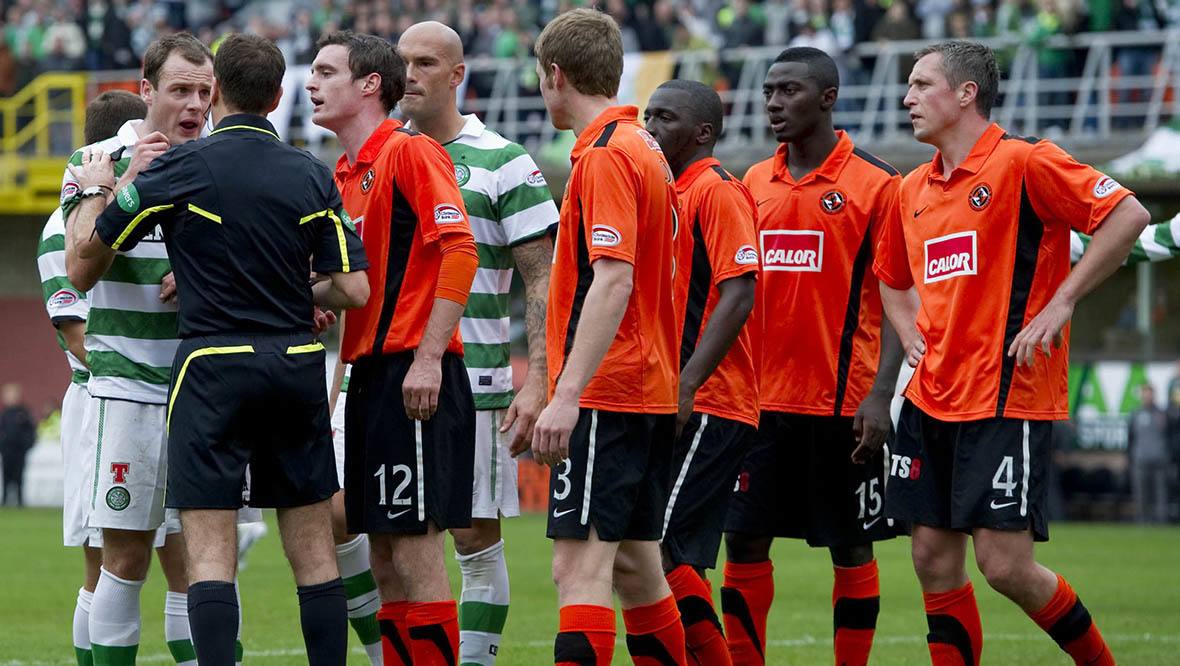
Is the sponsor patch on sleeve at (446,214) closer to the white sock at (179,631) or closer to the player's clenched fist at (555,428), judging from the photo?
the player's clenched fist at (555,428)

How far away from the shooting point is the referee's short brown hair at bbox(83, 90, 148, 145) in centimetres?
752

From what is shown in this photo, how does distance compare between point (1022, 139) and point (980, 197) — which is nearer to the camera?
point (980, 197)

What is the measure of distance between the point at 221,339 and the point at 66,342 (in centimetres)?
→ 215

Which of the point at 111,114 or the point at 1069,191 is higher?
the point at 111,114

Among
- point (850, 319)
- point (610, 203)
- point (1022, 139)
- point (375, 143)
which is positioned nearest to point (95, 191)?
point (375, 143)

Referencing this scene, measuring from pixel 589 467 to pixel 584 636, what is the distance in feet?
1.81

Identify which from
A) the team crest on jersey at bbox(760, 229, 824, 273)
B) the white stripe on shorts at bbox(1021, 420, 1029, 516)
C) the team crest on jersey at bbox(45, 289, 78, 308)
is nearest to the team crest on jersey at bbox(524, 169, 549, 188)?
the team crest on jersey at bbox(760, 229, 824, 273)

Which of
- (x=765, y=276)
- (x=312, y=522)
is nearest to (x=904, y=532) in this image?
(x=765, y=276)

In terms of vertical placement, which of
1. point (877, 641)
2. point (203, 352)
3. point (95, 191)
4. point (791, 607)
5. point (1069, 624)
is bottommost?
point (791, 607)

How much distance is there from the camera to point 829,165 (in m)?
7.51

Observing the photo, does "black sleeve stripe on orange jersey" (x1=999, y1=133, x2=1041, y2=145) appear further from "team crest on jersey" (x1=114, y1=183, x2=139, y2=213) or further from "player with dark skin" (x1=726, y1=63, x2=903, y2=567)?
"team crest on jersey" (x1=114, y1=183, x2=139, y2=213)

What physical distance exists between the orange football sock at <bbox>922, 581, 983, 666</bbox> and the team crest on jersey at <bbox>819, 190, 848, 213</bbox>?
176 cm

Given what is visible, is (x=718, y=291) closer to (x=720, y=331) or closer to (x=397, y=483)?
(x=720, y=331)

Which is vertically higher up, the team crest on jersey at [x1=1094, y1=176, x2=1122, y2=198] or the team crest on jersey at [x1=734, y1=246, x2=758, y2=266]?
the team crest on jersey at [x1=1094, y1=176, x2=1122, y2=198]
